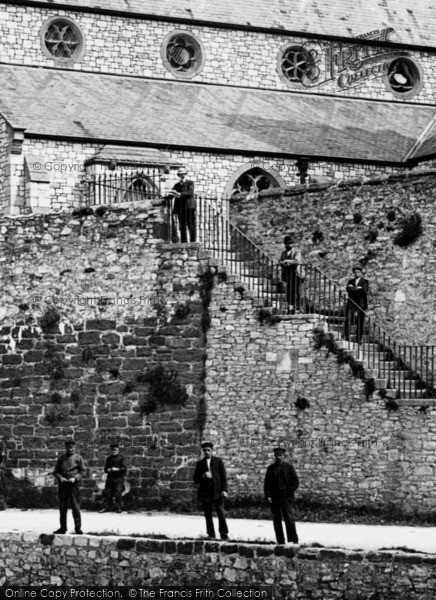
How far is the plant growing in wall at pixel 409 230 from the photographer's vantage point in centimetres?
4491

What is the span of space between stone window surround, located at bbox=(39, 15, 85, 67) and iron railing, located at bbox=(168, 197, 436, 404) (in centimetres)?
1371

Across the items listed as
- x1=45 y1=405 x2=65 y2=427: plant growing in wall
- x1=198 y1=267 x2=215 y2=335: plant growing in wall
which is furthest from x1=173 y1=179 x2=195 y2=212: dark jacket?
x1=45 y1=405 x2=65 y2=427: plant growing in wall

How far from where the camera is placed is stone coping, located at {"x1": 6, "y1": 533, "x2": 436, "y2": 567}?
32.7m

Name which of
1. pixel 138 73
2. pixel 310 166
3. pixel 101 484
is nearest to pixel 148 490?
pixel 101 484

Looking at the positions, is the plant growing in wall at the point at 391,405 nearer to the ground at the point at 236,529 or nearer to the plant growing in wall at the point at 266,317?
the ground at the point at 236,529

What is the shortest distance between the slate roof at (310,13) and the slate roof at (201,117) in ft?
6.79

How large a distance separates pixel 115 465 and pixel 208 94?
2003 centimetres

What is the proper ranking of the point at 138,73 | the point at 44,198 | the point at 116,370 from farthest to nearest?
the point at 138,73
the point at 44,198
the point at 116,370

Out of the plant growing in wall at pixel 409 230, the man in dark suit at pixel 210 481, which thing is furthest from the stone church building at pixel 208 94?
the man in dark suit at pixel 210 481

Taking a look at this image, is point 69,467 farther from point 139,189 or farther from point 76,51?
point 76,51

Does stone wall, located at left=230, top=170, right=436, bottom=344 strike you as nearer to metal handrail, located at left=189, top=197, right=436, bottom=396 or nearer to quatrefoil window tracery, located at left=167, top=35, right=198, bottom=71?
metal handrail, located at left=189, top=197, right=436, bottom=396

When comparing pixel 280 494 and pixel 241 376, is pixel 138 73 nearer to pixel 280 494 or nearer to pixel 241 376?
pixel 241 376

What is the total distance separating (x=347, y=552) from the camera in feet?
108

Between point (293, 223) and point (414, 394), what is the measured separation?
7124 mm
